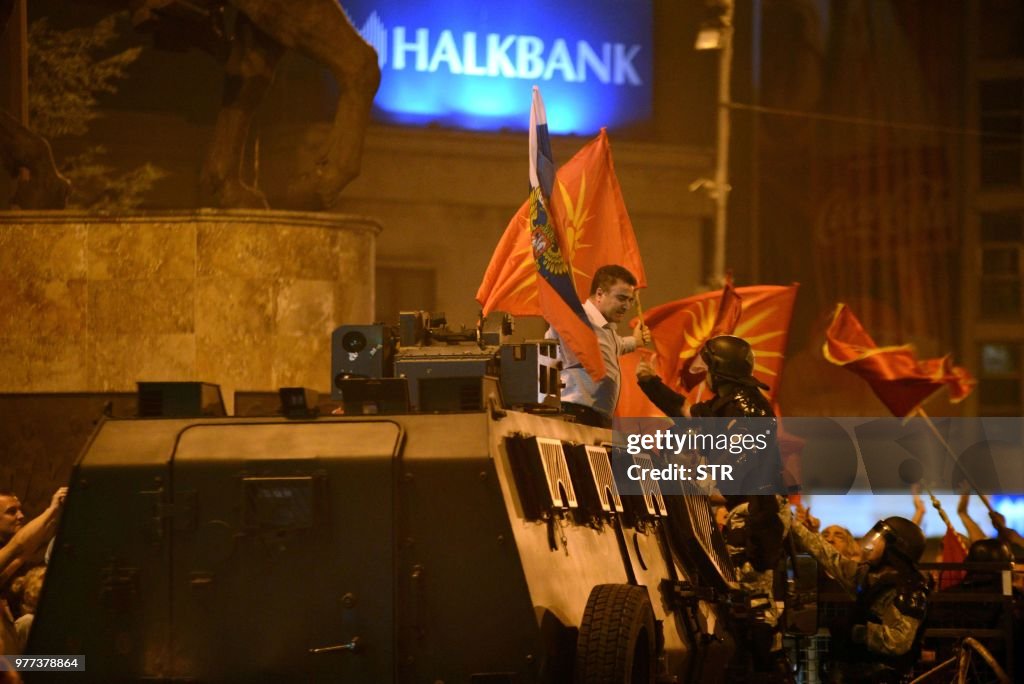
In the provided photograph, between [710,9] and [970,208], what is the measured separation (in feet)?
53.4

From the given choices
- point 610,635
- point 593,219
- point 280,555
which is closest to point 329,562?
point 280,555

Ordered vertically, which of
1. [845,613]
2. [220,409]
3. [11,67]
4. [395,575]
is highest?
[11,67]

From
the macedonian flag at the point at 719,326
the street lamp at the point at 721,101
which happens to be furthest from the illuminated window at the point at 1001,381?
the macedonian flag at the point at 719,326

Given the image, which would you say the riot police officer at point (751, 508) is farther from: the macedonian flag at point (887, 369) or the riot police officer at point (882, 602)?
the macedonian flag at point (887, 369)

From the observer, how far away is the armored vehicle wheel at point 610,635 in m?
7.42

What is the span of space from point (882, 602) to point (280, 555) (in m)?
4.40

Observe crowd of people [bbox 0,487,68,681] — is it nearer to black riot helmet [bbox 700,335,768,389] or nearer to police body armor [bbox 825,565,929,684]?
black riot helmet [bbox 700,335,768,389]

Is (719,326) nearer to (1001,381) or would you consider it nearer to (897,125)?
(1001,381)

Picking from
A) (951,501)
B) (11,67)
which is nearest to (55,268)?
(11,67)

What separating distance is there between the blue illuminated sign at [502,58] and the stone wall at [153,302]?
15.2 meters

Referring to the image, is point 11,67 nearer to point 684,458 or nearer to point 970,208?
point 684,458

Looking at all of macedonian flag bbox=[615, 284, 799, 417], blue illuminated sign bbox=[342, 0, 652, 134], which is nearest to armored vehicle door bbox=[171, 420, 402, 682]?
macedonian flag bbox=[615, 284, 799, 417]

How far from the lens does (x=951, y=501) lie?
2880 centimetres

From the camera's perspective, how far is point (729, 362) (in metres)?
10.7
